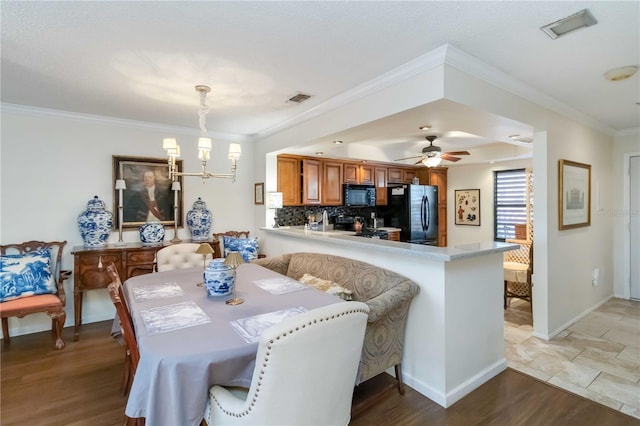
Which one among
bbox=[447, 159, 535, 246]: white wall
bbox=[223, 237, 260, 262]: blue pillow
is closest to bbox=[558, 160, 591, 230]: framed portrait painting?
bbox=[447, 159, 535, 246]: white wall

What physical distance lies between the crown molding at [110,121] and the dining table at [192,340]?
8.39ft

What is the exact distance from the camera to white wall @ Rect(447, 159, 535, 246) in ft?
20.5

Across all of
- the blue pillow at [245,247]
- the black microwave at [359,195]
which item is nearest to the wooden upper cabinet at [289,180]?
the blue pillow at [245,247]

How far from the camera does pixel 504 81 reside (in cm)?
263

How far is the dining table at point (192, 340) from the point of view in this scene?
131 centimetres

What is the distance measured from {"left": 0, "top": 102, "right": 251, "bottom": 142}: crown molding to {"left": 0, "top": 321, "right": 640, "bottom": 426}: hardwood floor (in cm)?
254

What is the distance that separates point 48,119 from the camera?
3592mm

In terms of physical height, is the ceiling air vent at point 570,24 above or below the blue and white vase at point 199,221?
above

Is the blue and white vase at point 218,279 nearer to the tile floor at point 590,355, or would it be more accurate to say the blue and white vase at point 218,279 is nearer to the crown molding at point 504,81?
the crown molding at point 504,81

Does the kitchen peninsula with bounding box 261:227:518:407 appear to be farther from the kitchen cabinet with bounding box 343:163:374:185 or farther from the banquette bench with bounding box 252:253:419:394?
the kitchen cabinet with bounding box 343:163:374:185

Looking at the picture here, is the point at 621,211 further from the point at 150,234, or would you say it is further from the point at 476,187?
the point at 150,234

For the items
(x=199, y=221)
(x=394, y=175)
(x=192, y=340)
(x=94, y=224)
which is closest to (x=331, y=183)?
(x=394, y=175)

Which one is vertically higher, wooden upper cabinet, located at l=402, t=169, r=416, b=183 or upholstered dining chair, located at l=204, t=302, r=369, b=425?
wooden upper cabinet, located at l=402, t=169, r=416, b=183

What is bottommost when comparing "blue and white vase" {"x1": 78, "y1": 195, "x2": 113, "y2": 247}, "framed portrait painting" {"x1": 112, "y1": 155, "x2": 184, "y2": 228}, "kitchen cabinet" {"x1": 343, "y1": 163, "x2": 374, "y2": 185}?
"blue and white vase" {"x1": 78, "y1": 195, "x2": 113, "y2": 247}
